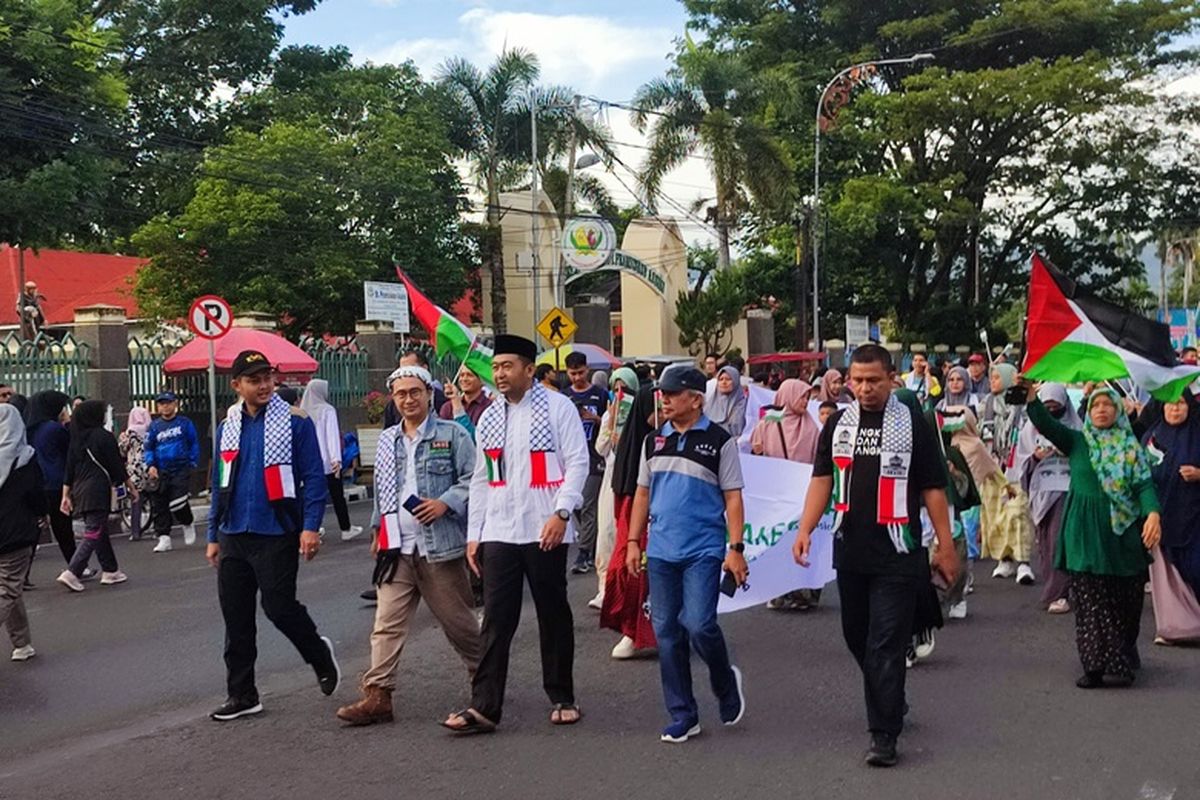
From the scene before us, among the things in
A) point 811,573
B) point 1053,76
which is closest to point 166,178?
point 1053,76

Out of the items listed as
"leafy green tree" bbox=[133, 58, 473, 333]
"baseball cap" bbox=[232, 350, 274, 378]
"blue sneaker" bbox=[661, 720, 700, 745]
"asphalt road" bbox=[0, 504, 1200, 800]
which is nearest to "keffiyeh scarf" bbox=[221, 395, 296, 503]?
"baseball cap" bbox=[232, 350, 274, 378]

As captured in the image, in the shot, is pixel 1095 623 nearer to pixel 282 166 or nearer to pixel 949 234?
pixel 282 166

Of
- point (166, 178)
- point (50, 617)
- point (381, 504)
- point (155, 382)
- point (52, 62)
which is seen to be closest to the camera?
point (381, 504)

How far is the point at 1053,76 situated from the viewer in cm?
3975

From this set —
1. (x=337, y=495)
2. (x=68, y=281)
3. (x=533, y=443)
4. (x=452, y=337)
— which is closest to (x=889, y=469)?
(x=533, y=443)

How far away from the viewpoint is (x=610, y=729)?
6.82 metres

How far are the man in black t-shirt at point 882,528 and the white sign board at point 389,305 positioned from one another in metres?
22.4

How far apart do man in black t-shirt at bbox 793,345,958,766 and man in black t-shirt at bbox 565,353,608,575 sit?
18.4 ft

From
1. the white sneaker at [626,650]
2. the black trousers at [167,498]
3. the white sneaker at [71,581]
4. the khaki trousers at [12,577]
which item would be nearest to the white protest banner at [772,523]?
the white sneaker at [626,650]

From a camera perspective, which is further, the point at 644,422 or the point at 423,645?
the point at 423,645

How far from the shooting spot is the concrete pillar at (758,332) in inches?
1838

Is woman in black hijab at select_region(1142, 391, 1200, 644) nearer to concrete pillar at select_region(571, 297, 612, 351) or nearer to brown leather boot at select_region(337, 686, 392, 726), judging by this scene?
brown leather boot at select_region(337, 686, 392, 726)

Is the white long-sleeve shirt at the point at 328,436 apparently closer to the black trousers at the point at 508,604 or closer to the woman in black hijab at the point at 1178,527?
the black trousers at the point at 508,604

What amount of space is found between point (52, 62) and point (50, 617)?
1763 cm
